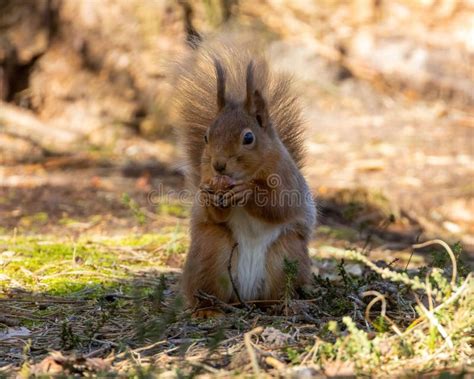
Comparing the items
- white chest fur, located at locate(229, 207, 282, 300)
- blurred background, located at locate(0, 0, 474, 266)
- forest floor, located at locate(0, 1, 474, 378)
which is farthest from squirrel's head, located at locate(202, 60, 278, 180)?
blurred background, located at locate(0, 0, 474, 266)

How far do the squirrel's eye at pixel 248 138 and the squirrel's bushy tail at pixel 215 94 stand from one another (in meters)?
0.29

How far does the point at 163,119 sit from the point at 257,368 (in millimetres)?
4535

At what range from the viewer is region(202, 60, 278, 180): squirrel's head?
7.37ft

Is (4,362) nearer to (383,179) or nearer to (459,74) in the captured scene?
(383,179)

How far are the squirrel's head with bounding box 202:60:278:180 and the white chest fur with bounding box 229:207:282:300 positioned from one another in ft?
0.51

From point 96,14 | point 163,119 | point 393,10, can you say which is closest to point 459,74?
point 393,10

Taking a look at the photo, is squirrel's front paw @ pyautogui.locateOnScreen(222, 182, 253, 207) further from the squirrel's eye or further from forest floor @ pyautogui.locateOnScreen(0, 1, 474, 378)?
forest floor @ pyautogui.locateOnScreen(0, 1, 474, 378)

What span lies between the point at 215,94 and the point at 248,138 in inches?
16.6

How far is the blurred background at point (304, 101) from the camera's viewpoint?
4.23m

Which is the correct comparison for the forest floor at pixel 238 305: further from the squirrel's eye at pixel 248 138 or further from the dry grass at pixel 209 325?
the squirrel's eye at pixel 248 138

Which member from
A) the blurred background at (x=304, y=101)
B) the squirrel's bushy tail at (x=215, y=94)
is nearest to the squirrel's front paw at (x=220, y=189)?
the squirrel's bushy tail at (x=215, y=94)

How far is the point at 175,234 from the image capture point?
3176 millimetres

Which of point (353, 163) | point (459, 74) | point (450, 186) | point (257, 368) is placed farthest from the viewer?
point (459, 74)

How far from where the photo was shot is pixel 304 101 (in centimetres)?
338
